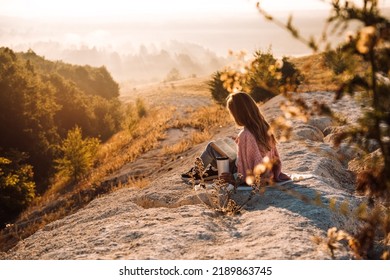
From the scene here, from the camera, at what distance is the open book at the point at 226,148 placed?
25.3 feet

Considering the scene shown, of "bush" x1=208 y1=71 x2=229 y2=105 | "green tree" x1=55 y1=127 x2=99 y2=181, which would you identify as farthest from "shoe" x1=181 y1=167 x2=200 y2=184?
"bush" x1=208 y1=71 x2=229 y2=105

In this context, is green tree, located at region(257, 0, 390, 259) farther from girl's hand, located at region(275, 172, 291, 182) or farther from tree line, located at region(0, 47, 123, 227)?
tree line, located at region(0, 47, 123, 227)

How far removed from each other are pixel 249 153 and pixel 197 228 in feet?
5.34

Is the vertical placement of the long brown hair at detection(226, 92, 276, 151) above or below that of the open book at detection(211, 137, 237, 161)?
above

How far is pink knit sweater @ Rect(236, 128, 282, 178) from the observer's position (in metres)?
6.78

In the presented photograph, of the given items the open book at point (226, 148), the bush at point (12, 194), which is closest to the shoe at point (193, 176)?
the open book at point (226, 148)

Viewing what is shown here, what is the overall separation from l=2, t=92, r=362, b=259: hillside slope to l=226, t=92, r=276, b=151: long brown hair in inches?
30.2

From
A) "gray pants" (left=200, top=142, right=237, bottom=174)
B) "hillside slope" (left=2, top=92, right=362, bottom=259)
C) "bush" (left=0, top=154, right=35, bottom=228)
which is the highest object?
"gray pants" (left=200, top=142, right=237, bottom=174)

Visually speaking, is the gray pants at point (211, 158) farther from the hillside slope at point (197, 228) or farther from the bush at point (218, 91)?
the bush at point (218, 91)

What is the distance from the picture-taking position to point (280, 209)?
5.99 metres

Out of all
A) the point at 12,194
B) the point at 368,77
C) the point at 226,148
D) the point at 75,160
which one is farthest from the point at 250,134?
the point at 75,160

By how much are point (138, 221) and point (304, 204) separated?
2.19m

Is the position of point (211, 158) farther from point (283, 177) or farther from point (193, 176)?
point (283, 177)
